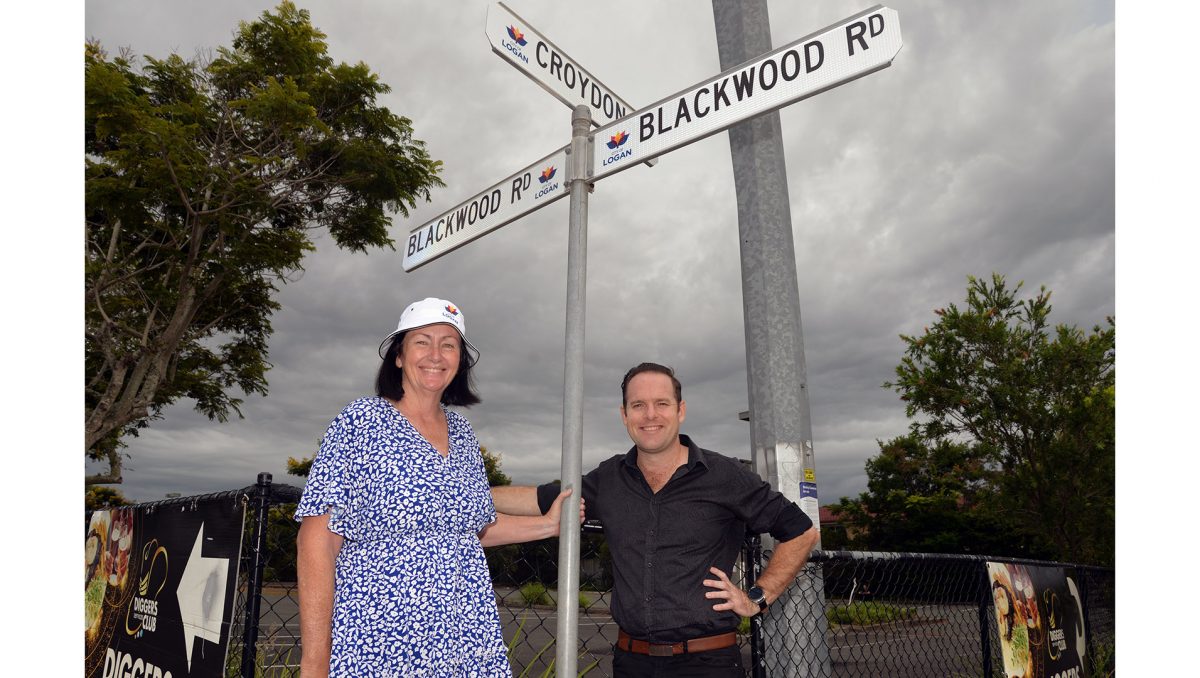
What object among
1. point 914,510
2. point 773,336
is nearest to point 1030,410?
point 773,336

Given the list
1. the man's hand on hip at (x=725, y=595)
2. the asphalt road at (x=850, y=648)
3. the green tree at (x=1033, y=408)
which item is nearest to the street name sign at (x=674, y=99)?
the man's hand on hip at (x=725, y=595)

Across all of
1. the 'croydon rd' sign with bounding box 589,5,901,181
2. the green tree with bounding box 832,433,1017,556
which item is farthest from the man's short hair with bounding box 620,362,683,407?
A: the green tree with bounding box 832,433,1017,556

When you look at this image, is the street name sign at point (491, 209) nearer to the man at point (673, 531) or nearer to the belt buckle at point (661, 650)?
the man at point (673, 531)

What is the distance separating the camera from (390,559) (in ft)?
7.72

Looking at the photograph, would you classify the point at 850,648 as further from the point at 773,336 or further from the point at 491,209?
the point at 491,209

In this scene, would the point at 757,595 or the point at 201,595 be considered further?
the point at 757,595

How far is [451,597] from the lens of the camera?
7.89 feet

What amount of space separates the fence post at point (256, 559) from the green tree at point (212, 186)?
1266 centimetres

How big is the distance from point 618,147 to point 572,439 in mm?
1144

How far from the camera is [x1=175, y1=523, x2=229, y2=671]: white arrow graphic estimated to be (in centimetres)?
286

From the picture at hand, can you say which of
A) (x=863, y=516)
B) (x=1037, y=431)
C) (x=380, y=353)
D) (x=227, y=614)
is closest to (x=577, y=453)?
(x=380, y=353)

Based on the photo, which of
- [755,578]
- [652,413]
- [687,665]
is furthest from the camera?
[755,578]

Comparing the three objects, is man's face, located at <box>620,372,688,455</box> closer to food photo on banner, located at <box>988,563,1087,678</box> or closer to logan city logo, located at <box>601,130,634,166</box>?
logan city logo, located at <box>601,130,634,166</box>

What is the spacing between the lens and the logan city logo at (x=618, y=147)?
2.97 metres
